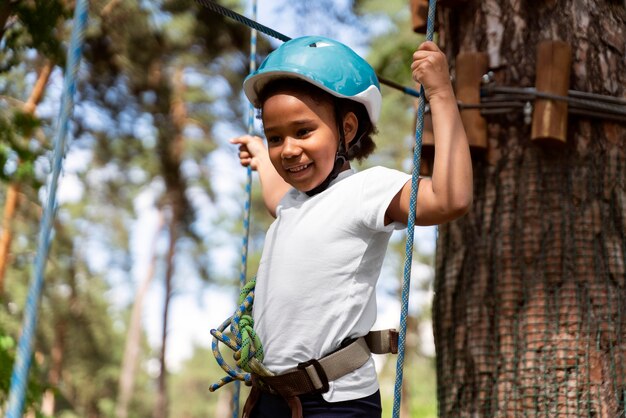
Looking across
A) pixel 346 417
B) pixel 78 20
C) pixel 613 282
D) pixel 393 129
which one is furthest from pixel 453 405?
pixel 393 129

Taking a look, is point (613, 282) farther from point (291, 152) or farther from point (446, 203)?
point (291, 152)

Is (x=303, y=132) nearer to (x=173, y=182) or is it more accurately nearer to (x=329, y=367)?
(x=329, y=367)

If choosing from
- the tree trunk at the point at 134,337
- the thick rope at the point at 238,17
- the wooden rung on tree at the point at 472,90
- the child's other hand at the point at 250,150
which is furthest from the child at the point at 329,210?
the tree trunk at the point at 134,337

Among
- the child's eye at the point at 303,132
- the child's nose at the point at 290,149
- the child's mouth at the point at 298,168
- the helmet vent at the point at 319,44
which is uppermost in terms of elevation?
the helmet vent at the point at 319,44

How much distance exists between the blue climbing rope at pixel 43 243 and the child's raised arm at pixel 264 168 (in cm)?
128

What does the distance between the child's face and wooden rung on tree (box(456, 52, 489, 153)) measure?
116 cm

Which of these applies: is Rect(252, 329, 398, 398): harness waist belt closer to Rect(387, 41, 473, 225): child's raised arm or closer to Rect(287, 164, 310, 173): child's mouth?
Rect(387, 41, 473, 225): child's raised arm

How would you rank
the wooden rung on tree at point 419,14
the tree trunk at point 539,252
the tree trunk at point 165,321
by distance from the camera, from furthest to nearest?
the tree trunk at point 165,321 → the wooden rung on tree at point 419,14 → the tree trunk at point 539,252

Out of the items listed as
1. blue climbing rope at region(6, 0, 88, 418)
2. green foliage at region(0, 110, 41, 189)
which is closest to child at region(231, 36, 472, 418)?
blue climbing rope at region(6, 0, 88, 418)

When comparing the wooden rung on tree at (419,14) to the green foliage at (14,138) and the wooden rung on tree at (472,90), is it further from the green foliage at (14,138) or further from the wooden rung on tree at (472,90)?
the green foliage at (14,138)

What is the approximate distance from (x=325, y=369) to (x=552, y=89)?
1.62 metres

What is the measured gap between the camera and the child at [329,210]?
2.12m

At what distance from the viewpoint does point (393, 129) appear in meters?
18.8

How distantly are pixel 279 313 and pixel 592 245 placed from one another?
1423 millimetres
